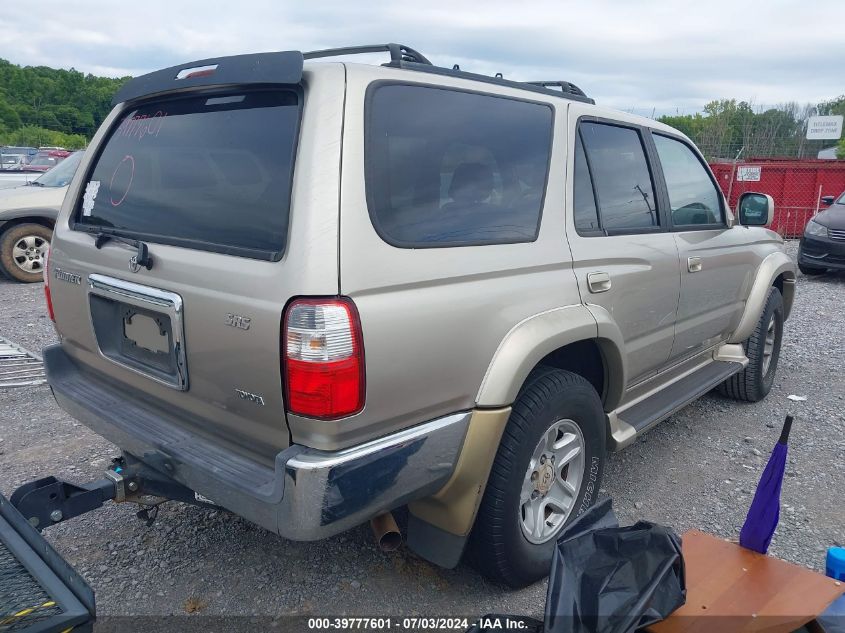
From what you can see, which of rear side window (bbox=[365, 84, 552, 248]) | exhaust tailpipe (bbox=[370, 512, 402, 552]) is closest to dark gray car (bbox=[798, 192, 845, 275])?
rear side window (bbox=[365, 84, 552, 248])

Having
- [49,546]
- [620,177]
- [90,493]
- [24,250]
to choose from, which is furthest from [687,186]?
[24,250]

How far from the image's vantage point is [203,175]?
91.4 inches

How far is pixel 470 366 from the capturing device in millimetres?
2227

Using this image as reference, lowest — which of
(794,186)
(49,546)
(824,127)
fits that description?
(49,546)

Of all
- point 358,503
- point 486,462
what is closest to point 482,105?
point 486,462

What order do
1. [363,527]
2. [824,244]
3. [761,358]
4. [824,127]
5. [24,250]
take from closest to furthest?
[363,527], [761,358], [24,250], [824,244], [824,127]

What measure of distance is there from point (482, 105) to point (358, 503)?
1526mm

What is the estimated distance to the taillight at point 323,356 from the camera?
1883mm

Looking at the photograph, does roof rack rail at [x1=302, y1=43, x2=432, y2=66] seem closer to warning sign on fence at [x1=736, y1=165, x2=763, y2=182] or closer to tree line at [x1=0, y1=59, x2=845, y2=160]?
warning sign on fence at [x1=736, y1=165, x2=763, y2=182]

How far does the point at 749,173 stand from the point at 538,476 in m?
16.7

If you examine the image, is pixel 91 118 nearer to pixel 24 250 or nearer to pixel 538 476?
pixel 24 250

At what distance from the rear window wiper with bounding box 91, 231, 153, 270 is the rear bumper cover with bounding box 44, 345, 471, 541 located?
0.56 meters

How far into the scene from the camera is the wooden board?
187 centimetres

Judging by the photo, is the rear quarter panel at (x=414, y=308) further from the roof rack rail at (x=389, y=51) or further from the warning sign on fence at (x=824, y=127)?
the warning sign on fence at (x=824, y=127)
